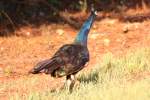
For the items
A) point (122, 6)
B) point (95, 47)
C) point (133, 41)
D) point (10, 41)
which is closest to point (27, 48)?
point (10, 41)

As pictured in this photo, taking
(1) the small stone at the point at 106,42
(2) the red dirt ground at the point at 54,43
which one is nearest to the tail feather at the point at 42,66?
(2) the red dirt ground at the point at 54,43

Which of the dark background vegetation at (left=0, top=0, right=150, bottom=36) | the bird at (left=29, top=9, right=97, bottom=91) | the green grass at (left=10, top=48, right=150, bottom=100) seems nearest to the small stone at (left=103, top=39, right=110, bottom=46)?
the dark background vegetation at (left=0, top=0, right=150, bottom=36)

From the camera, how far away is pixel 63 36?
13695 millimetres

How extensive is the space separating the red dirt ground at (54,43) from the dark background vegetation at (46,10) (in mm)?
327

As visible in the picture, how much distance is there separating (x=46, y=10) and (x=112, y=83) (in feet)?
22.7

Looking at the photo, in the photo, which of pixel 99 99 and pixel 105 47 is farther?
pixel 105 47

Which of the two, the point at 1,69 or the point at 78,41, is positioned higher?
the point at 78,41

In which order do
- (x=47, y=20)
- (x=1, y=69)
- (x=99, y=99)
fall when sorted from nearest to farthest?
(x=99, y=99)
(x=1, y=69)
(x=47, y=20)

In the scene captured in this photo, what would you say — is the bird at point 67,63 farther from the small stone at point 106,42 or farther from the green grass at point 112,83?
the small stone at point 106,42

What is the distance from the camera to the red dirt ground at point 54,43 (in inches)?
442

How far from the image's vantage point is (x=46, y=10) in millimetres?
15008

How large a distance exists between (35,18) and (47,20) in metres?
0.30

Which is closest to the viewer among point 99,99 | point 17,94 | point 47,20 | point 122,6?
point 99,99

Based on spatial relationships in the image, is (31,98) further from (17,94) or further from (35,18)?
(35,18)
